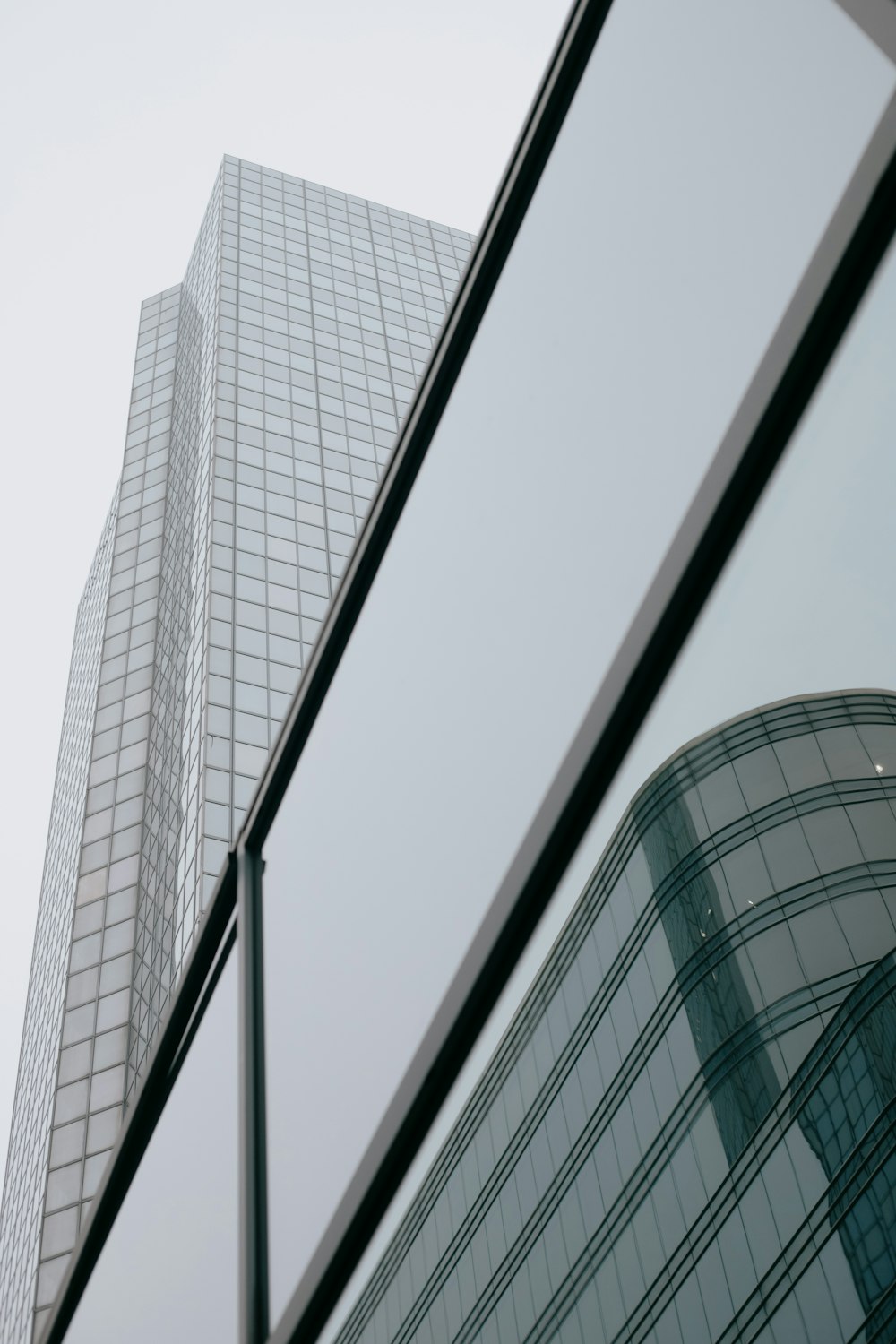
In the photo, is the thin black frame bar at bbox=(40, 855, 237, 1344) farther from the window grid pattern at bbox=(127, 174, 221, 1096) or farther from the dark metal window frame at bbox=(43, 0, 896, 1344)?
the window grid pattern at bbox=(127, 174, 221, 1096)

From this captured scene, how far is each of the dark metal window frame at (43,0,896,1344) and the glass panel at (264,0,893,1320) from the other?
0.19 ft

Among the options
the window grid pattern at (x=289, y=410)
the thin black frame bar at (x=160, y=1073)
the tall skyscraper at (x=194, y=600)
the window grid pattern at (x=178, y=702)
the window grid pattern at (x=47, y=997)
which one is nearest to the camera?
the thin black frame bar at (x=160, y=1073)

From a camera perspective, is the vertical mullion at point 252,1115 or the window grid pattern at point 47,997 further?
the window grid pattern at point 47,997

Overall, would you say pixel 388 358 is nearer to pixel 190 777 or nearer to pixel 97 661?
pixel 97 661

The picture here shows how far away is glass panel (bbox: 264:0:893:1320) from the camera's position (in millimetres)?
1983

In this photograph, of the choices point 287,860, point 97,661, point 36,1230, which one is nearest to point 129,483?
point 97,661

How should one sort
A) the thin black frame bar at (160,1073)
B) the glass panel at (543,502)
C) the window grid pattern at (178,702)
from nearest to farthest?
the glass panel at (543,502) → the thin black frame bar at (160,1073) → the window grid pattern at (178,702)

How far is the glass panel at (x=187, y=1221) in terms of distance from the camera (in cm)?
327

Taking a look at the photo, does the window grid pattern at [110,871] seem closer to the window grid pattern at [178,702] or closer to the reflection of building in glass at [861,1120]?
the window grid pattern at [178,702]

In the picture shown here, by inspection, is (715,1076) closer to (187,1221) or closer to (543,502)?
(543,502)

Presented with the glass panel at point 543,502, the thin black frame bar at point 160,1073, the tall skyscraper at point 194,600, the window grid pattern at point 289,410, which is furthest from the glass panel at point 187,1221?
the tall skyscraper at point 194,600

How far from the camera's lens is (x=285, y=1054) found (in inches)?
125

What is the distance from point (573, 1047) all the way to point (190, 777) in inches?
1788

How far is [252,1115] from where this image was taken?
3.27m
